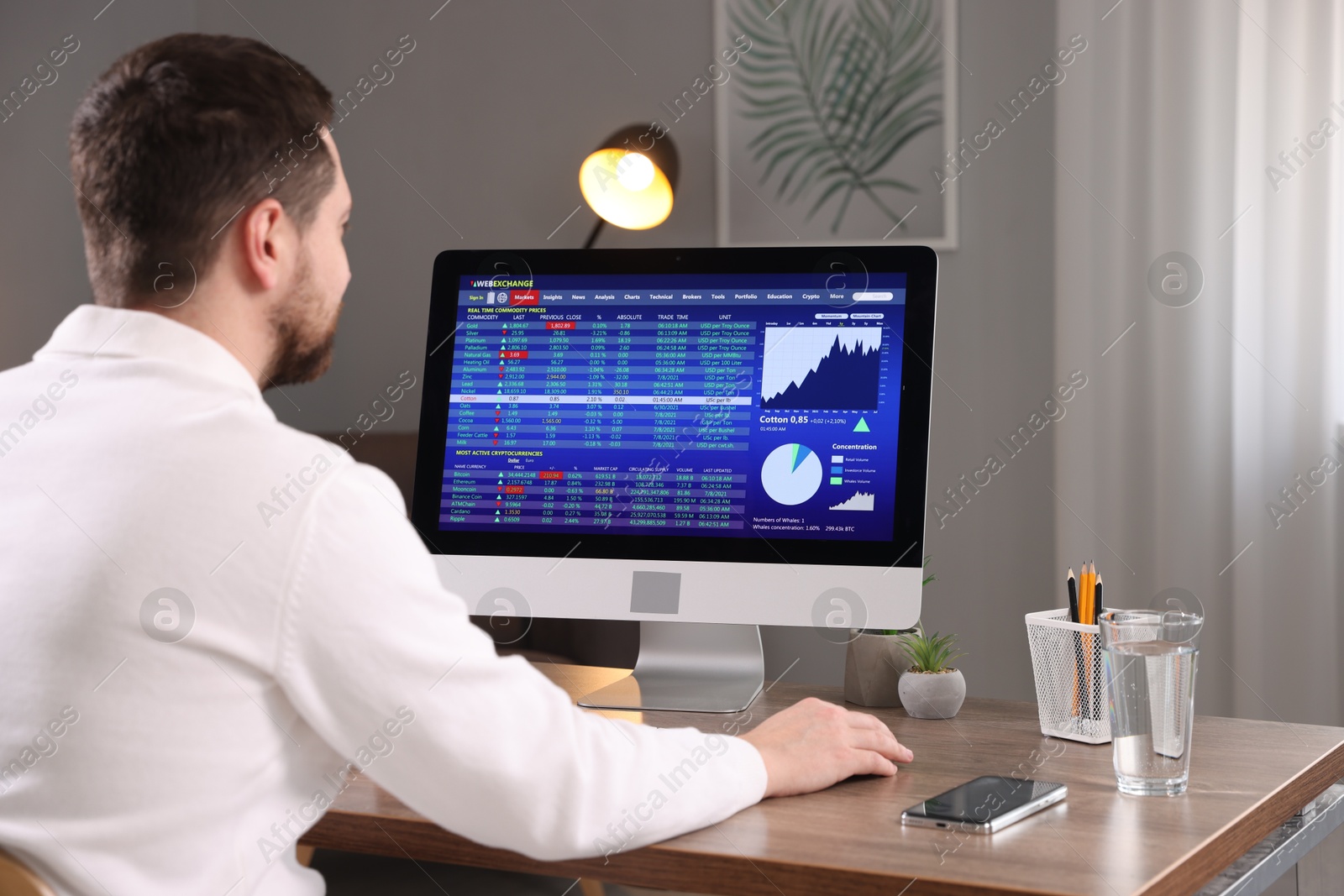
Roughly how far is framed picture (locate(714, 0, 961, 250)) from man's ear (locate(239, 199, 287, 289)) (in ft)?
6.12

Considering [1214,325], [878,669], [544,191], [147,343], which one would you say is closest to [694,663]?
[878,669]

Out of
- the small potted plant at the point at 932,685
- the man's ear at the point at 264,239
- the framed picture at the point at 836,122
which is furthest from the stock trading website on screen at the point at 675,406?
the framed picture at the point at 836,122

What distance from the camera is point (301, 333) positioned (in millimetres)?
921

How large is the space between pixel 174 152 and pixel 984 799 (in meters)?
0.77

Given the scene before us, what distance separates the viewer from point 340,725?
727mm

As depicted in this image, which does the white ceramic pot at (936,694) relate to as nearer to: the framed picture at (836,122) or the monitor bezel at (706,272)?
the monitor bezel at (706,272)

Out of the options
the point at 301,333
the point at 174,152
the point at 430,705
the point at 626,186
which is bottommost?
the point at 430,705

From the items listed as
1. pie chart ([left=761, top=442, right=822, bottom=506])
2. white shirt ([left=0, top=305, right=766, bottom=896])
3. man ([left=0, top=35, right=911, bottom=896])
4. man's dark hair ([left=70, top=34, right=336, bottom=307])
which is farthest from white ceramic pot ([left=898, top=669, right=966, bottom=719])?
man's dark hair ([left=70, top=34, right=336, bottom=307])

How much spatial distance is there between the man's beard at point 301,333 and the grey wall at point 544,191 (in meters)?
1.84

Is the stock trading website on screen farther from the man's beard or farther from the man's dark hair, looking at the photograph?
the man's dark hair

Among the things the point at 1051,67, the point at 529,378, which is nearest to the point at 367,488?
the point at 529,378

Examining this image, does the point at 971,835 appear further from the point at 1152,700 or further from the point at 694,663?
the point at 694,663

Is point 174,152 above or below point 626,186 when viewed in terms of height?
below

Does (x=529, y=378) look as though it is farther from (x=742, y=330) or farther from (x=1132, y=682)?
(x=1132, y=682)
